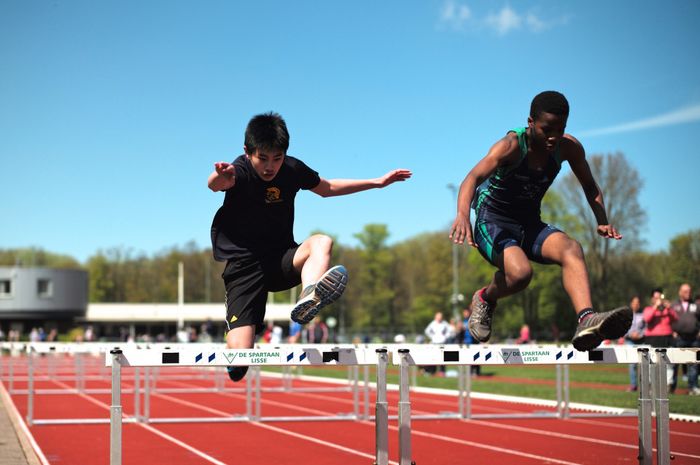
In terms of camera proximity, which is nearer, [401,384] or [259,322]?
[401,384]

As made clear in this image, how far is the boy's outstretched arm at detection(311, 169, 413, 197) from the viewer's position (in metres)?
6.31

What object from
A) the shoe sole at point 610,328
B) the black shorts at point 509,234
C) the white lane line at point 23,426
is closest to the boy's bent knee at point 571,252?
the black shorts at point 509,234

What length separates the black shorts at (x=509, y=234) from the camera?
19.6 ft

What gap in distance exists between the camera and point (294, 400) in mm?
17609

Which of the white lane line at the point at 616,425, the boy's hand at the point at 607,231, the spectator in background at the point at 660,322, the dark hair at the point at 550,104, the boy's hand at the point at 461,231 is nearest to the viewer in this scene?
the boy's hand at the point at 461,231

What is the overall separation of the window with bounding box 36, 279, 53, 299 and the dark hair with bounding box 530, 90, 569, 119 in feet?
228

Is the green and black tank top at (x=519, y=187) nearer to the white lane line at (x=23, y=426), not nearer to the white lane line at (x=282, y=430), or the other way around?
the white lane line at (x=282, y=430)

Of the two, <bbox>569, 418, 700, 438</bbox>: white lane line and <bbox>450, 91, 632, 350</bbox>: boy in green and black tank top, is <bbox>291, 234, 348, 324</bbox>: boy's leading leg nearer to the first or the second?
<bbox>450, 91, 632, 350</bbox>: boy in green and black tank top

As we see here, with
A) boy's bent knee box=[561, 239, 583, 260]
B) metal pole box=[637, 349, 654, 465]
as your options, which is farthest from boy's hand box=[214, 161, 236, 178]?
metal pole box=[637, 349, 654, 465]

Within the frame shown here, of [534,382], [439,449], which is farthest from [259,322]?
[534,382]

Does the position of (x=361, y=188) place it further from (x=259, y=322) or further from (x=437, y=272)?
(x=437, y=272)

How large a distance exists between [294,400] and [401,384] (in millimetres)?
12200

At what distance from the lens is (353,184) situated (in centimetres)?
641

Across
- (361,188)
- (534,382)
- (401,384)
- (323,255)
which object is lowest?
(534,382)
